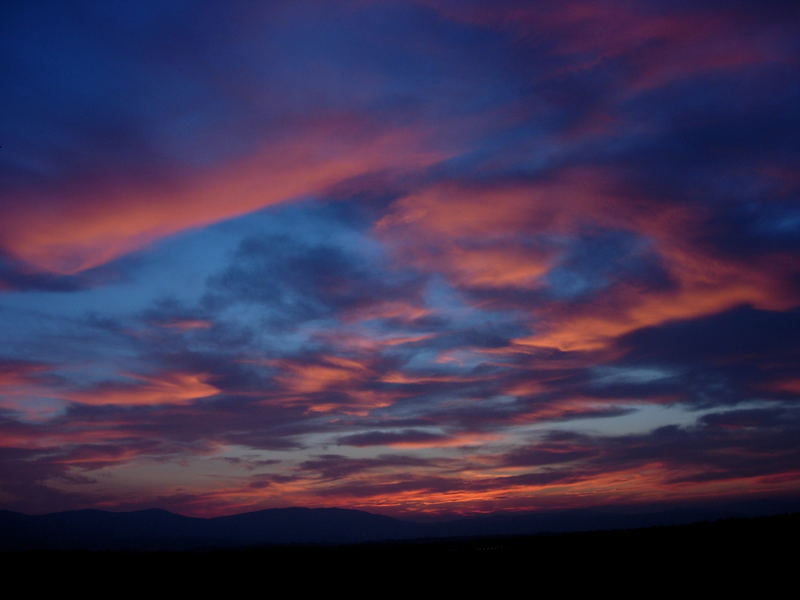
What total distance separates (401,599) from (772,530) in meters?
48.0

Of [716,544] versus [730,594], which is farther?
[716,544]

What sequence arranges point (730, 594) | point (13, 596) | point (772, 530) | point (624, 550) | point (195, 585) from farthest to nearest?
1. point (772, 530)
2. point (624, 550)
3. point (195, 585)
4. point (13, 596)
5. point (730, 594)

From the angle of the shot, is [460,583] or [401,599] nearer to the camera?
[401,599]

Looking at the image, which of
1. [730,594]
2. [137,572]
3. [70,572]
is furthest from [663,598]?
[70,572]

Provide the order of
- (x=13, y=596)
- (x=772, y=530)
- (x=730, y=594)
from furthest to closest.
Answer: (x=772, y=530)
(x=13, y=596)
(x=730, y=594)

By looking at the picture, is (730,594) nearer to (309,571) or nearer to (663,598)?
(663,598)

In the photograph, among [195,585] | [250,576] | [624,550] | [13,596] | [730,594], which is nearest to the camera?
[730,594]

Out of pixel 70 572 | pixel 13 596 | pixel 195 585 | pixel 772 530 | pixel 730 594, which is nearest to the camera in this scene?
pixel 730 594

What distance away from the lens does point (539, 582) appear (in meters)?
40.9

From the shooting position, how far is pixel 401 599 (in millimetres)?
36188

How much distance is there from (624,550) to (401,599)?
3251cm

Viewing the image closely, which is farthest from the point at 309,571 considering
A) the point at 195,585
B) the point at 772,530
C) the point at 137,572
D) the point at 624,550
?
the point at 772,530

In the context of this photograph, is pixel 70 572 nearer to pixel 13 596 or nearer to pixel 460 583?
pixel 13 596

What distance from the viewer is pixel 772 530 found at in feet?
212
